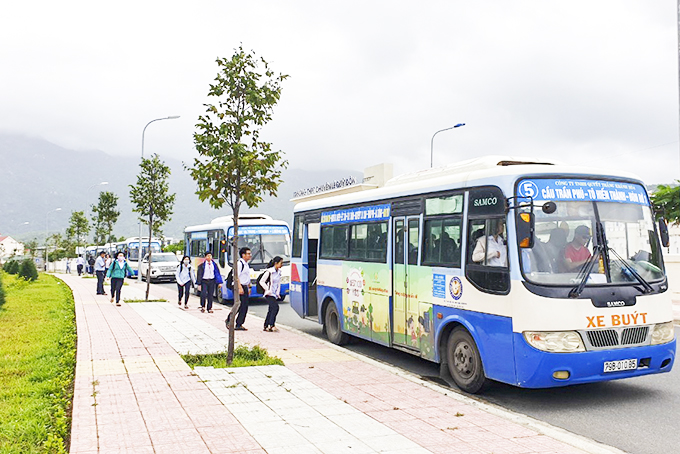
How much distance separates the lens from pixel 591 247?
7348mm

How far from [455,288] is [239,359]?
3.72 metres

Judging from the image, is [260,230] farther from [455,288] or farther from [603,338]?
[603,338]

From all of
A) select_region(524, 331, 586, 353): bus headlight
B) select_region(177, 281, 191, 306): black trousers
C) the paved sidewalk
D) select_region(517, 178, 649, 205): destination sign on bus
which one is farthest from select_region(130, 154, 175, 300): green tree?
select_region(524, 331, 586, 353): bus headlight

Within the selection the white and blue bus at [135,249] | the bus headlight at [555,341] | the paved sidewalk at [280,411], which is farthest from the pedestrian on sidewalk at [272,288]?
the white and blue bus at [135,249]

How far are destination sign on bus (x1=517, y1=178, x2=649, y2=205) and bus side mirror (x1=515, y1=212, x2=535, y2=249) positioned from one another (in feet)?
1.06

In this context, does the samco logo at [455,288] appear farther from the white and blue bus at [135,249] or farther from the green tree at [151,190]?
the white and blue bus at [135,249]

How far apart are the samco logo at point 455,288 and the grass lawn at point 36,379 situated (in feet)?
15.3

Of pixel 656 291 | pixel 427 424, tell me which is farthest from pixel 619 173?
pixel 427 424

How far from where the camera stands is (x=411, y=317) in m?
9.38

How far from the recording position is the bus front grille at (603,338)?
7.10m

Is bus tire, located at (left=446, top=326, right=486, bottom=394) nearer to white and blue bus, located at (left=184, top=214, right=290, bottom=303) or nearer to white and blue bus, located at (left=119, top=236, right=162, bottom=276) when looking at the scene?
white and blue bus, located at (left=184, top=214, right=290, bottom=303)

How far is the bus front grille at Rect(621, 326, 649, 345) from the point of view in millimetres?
7291

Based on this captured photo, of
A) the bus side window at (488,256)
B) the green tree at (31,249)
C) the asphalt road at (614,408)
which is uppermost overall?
the green tree at (31,249)

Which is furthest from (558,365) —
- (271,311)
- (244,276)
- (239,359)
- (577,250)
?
(244,276)
